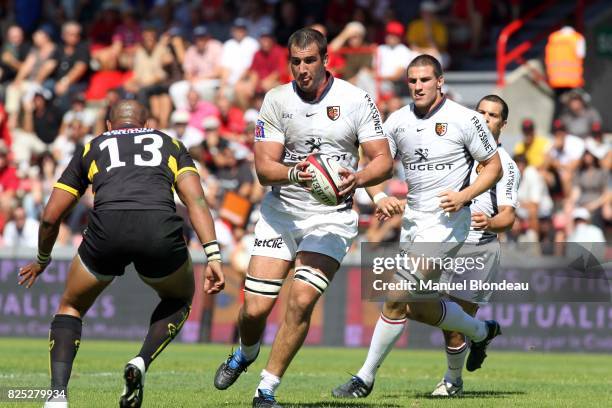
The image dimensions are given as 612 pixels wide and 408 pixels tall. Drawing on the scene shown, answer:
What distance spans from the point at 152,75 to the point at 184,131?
8.53 ft

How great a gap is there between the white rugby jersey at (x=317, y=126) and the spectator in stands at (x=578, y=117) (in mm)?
12274

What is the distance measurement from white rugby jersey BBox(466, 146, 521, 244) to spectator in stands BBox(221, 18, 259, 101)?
13.8 m

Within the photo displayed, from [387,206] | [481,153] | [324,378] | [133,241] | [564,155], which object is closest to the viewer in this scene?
[133,241]

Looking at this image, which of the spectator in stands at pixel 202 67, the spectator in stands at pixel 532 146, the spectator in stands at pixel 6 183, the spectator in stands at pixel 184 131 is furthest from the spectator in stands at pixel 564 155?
the spectator in stands at pixel 6 183

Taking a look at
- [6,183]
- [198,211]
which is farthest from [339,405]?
[6,183]

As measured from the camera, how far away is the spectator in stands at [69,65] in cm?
2627

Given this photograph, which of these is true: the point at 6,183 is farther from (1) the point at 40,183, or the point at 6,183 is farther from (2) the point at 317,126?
(2) the point at 317,126

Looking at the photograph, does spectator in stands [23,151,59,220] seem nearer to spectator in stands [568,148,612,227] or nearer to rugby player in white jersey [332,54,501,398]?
spectator in stands [568,148,612,227]

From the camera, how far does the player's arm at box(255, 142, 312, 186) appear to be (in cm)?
915

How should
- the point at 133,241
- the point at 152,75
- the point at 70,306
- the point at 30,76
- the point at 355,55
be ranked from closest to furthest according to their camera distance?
the point at 133,241 → the point at 70,306 → the point at 355,55 → the point at 152,75 → the point at 30,76

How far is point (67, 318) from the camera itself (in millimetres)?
8719

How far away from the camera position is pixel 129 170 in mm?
8680

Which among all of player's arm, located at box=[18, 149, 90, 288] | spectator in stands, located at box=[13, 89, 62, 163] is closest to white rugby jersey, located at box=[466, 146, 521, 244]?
player's arm, located at box=[18, 149, 90, 288]

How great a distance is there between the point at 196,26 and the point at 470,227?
17.1 metres
